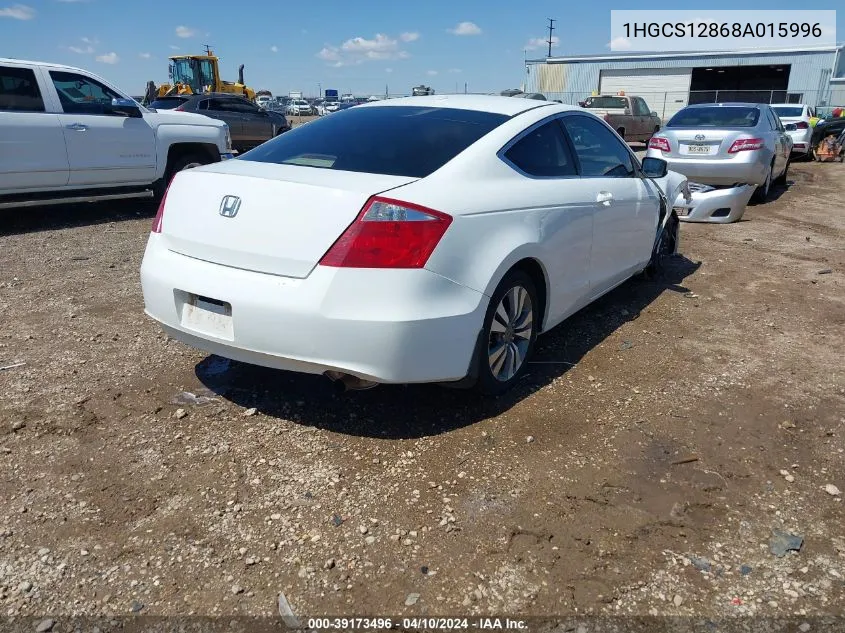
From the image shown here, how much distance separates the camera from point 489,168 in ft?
10.9

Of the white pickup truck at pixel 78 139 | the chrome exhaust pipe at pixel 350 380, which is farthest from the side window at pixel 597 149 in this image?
the white pickup truck at pixel 78 139

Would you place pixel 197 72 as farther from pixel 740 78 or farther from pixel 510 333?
pixel 740 78

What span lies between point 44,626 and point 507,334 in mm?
2387

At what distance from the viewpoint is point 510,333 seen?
356cm

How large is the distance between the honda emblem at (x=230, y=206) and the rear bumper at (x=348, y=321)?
0.84 ft

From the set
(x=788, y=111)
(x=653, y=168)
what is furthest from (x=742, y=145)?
(x=788, y=111)

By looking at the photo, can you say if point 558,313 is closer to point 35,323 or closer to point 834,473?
point 834,473

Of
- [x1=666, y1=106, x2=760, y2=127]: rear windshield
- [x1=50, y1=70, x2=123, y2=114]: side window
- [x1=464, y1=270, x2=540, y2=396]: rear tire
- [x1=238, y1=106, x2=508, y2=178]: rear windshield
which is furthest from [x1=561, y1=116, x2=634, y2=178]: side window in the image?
[x1=50, y1=70, x2=123, y2=114]: side window

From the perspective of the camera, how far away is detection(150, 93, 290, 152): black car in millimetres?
16234

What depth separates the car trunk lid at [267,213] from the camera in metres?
2.83

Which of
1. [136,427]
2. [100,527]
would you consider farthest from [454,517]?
[136,427]

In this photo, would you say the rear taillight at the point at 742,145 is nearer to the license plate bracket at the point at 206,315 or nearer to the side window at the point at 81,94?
the side window at the point at 81,94

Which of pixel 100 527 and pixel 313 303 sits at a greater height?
pixel 313 303

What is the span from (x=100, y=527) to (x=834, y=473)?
3.17 meters
